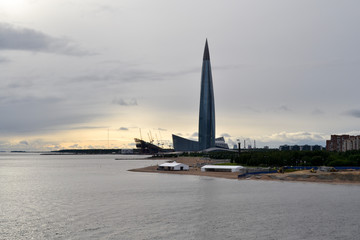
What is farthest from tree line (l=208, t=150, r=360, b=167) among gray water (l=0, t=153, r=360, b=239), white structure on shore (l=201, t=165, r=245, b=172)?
gray water (l=0, t=153, r=360, b=239)

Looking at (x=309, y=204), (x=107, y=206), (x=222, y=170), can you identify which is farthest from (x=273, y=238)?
(x=222, y=170)

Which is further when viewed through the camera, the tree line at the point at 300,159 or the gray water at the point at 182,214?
the tree line at the point at 300,159

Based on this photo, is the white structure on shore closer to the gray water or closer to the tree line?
the tree line

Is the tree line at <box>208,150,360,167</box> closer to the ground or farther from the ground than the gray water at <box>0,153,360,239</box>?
farther from the ground

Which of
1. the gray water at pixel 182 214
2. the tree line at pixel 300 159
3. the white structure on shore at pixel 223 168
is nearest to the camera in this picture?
the gray water at pixel 182 214

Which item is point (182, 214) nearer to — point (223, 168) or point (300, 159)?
point (223, 168)

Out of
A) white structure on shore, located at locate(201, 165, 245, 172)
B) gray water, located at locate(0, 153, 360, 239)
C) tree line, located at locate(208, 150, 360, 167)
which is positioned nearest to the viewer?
gray water, located at locate(0, 153, 360, 239)

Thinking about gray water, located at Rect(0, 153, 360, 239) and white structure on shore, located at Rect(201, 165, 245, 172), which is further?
white structure on shore, located at Rect(201, 165, 245, 172)

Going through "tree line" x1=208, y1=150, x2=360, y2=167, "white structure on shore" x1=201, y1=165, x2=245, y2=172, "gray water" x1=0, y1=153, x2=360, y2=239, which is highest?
"tree line" x1=208, y1=150, x2=360, y2=167

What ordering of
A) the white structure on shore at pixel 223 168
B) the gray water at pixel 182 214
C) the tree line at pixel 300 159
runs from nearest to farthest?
the gray water at pixel 182 214, the white structure on shore at pixel 223 168, the tree line at pixel 300 159

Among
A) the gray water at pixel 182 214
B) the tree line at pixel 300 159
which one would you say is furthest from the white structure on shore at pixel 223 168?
the gray water at pixel 182 214

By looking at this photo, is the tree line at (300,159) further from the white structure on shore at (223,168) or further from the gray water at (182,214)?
the gray water at (182,214)

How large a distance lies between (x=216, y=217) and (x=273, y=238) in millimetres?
10512

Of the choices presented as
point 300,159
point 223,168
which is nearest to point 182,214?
point 223,168
